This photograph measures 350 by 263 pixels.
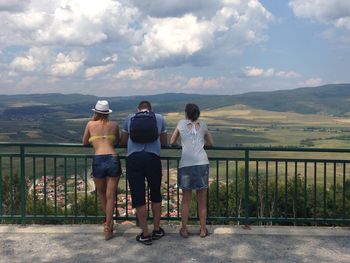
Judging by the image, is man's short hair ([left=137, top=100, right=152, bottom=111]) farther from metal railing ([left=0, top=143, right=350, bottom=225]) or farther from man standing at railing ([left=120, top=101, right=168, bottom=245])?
metal railing ([left=0, top=143, right=350, bottom=225])

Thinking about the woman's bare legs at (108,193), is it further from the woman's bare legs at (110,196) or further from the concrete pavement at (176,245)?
the concrete pavement at (176,245)

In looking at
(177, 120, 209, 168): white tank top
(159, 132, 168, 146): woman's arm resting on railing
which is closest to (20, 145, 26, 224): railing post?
(159, 132, 168, 146): woman's arm resting on railing

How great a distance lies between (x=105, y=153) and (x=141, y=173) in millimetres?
565

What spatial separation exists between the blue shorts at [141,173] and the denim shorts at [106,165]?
19cm

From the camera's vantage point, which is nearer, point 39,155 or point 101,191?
point 101,191

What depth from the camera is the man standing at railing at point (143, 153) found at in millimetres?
5660

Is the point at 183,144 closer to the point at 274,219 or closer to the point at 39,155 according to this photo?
the point at 274,219

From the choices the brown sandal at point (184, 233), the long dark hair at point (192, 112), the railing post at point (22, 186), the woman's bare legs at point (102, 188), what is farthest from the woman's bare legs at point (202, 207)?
the railing post at point (22, 186)

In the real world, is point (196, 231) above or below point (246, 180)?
below

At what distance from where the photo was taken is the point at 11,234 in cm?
628

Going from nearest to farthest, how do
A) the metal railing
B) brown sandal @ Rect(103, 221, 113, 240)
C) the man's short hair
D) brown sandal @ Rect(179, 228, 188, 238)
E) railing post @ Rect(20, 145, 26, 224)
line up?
1. the man's short hair
2. brown sandal @ Rect(103, 221, 113, 240)
3. brown sandal @ Rect(179, 228, 188, 238)
4. the metal railing
5. railing post @ Rect(20, 145, 26, 224)

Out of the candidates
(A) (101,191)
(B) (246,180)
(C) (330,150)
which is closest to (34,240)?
(A) (101,191)

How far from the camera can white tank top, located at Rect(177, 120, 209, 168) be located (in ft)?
19.4

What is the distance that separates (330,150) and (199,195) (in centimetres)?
203
